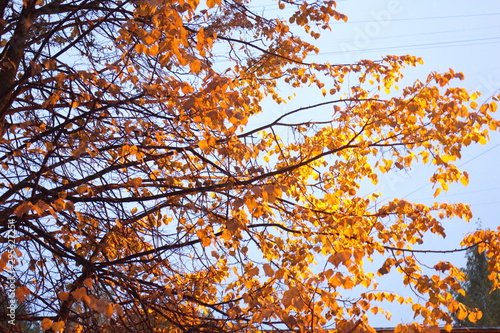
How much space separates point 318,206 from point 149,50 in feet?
7.37

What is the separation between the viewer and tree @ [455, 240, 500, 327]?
72.5ft

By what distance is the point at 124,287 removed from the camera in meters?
4.12

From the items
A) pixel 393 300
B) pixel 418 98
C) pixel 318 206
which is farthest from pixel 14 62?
pixel 393 300

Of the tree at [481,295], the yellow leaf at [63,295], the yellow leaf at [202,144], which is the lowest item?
the yellow leaf at [63,295]

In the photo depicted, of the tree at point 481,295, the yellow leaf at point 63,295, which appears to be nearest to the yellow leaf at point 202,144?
the yellow leaf at point 63,295

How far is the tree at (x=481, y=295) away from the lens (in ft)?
72.5

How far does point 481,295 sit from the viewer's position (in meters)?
23.2

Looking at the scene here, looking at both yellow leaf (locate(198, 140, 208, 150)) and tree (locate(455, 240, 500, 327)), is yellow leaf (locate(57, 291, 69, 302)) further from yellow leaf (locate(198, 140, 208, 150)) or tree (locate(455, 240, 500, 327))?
tree (locate(455, 240, 500, 327))

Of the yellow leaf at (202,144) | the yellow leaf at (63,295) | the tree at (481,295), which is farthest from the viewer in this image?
the tree at (481,295)

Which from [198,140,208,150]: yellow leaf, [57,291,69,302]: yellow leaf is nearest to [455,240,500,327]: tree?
[198,140,208,150]: yellow leaf

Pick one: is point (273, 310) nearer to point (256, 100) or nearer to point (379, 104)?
point (379, 104)

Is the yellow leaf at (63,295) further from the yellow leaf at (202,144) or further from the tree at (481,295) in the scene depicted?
the tree at (481,295)

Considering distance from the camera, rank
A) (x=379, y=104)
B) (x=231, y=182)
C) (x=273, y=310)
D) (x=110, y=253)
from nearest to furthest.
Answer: (x=273, y=310), (x=231, y=182), (x=379, y=104), (x=110, y=253)

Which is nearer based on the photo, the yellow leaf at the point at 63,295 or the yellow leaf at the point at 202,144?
the yellow leaf at the point at 63,295
